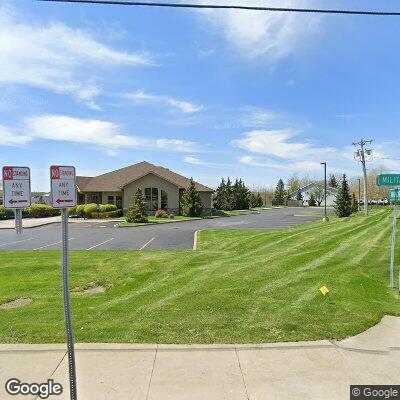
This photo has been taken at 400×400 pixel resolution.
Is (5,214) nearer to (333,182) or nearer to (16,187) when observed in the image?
(16,187)

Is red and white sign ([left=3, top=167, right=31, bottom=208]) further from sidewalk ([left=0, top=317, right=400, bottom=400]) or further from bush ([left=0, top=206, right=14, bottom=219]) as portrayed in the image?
bush ([left=0, top=206, right=14, bottom=219])

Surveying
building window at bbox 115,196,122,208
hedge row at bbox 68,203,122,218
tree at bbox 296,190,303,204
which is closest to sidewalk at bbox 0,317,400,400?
hedge row at bbox 68,203,122,218

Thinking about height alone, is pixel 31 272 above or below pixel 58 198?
below

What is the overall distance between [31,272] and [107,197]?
3845 centimetres

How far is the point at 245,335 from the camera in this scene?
605 cm

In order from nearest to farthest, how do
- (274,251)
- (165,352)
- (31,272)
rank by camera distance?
(165,352), (31,272), (274,251)

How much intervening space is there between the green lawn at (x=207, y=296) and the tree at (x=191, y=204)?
A: 100ft

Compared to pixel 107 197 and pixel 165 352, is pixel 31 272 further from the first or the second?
pixel 107 197

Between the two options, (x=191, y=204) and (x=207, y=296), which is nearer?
(x=207, y=296)

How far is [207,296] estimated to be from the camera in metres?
8.11

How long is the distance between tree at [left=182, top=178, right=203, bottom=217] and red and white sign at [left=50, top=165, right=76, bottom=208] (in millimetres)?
40120

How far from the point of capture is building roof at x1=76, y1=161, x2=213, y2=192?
48.7 m

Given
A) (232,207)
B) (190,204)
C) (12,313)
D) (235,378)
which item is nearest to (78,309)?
(12,313)

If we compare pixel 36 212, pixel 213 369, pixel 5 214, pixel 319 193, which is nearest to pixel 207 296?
pixel 213 369
